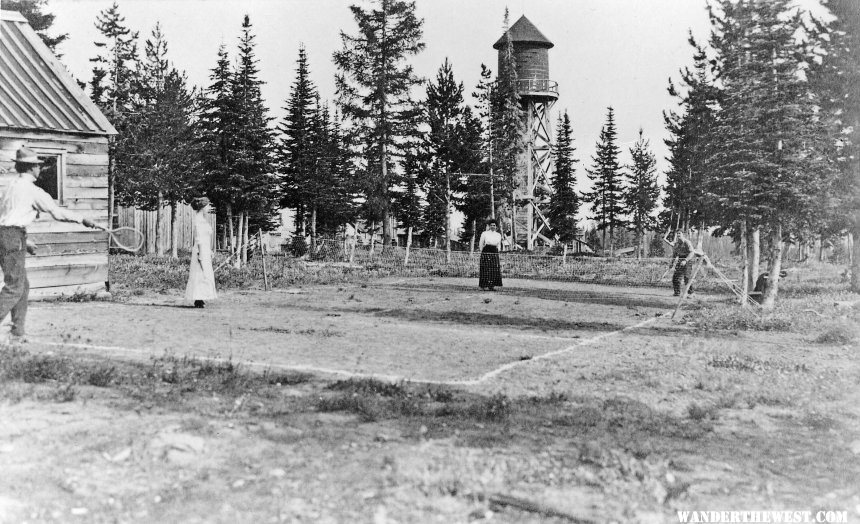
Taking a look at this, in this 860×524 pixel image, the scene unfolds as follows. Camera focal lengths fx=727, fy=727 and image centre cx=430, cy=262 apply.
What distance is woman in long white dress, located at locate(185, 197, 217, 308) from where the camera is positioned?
14.0 m

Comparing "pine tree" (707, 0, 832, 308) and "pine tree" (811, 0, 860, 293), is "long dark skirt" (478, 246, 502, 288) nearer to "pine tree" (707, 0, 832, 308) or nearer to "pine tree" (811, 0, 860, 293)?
"pine tree" (707, 0, 832, 308)

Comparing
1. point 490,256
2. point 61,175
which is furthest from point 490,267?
point 61,175

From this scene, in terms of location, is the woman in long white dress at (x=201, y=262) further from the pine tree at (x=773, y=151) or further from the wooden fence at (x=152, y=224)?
the wooden fence at (x=152, y=224)

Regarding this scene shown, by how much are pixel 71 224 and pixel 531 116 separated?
3920cm

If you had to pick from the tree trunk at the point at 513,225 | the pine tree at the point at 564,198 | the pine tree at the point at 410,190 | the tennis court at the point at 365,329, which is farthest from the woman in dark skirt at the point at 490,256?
the pine tree at the point at 564,198

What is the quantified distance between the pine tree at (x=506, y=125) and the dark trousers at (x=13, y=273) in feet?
127

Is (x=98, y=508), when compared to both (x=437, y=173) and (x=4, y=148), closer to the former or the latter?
(x=4, y=148)

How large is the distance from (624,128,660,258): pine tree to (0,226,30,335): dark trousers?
56.6 meters

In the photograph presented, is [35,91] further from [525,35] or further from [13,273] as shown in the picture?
[525,35]

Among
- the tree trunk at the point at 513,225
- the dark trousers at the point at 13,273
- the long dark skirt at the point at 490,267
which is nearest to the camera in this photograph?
the dark trousers at the point at 13,273

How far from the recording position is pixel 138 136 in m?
36.5

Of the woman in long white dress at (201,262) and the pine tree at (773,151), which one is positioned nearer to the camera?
the woman in long white dress at (201,262)

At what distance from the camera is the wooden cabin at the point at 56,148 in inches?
584

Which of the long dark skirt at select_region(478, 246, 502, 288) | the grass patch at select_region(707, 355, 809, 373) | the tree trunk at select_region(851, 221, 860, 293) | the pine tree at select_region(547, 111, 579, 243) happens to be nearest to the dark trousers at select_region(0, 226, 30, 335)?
the grass patch at select_region(707, 355, 809, 373)
